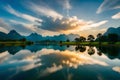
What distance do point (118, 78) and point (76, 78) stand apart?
18.7 feet

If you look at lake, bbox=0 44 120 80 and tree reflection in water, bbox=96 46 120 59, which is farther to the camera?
tree reflection in water, bbox=96 46 120 59

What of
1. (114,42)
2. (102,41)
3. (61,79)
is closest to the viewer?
(61,79)

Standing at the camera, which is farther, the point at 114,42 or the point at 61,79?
the point at 114,42

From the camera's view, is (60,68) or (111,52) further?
(111,52)

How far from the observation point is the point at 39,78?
21.6 m

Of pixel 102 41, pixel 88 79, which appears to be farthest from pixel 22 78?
pixel 102 41

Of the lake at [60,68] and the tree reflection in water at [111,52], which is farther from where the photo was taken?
the tree reflection in water at [111,52]

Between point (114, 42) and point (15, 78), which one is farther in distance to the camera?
point (114, 42)

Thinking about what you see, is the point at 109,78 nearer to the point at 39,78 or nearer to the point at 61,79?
the point at 61,79

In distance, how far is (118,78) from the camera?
21672 mm

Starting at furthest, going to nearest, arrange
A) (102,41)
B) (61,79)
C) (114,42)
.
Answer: (102,41) < (114,42) < (61,79)

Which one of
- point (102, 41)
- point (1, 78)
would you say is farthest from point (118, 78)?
point (102, 41)

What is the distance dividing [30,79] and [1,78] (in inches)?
158

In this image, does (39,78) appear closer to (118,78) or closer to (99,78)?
(99,78)
